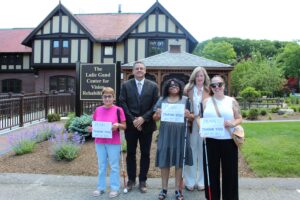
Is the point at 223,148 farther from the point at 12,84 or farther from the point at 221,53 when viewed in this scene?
the point at 221,53

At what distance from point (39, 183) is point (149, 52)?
881 inches

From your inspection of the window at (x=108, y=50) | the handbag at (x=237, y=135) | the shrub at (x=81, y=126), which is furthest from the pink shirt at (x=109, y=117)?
the window at (x=108, y=50)

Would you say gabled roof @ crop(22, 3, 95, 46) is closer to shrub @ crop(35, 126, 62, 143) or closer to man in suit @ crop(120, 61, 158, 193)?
shrub @ crop(35, 126, 62, 143)

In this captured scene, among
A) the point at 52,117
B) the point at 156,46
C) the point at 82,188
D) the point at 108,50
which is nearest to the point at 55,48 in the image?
the point at 108,50

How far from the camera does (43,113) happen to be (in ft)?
51.2

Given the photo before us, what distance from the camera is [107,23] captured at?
1235 inches

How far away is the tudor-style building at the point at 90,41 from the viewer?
2708 cm

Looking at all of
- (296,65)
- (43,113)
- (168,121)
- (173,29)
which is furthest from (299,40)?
(168,121)

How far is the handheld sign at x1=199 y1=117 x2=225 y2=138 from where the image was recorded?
4.45m

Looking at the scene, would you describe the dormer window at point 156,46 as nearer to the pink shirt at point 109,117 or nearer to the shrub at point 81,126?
the shrub at point 81,126

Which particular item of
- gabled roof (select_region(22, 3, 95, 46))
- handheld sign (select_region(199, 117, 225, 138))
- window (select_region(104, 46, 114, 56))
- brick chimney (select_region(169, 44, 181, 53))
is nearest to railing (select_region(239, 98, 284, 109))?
brick chimney (select_region(169, 44, 181, 53))

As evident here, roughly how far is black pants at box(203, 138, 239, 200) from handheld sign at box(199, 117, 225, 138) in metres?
0.14

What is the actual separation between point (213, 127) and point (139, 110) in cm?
145

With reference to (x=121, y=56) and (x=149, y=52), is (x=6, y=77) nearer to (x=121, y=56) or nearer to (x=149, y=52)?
(x=121, y=56)
